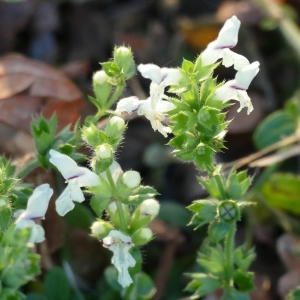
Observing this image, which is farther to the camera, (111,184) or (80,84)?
(80,84)

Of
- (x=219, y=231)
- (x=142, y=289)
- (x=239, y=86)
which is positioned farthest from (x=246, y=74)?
(x=142, y=289)

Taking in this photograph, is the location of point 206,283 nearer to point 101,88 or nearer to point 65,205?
point 65,205

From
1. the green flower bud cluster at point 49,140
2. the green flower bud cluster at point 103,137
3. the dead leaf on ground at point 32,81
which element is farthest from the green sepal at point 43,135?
the dead leaf on ground at point 32,81

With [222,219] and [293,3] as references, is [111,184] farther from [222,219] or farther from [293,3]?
[293,3]

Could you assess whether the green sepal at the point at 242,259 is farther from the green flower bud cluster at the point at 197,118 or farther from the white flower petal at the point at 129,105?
the white flower petal at the point at 129,105

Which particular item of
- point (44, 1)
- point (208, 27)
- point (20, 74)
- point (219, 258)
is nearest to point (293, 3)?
point (208, 27)

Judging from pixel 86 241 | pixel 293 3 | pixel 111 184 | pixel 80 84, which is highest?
pixel 111 184

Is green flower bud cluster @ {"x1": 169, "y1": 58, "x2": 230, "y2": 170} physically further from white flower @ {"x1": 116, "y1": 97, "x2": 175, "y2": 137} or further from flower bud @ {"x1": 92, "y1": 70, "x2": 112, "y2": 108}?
flower bud @ {"x1": 92, "y1": 70, "x2": 112, "y2": 108}

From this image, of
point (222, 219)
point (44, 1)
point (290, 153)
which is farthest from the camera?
point (44, 1)
